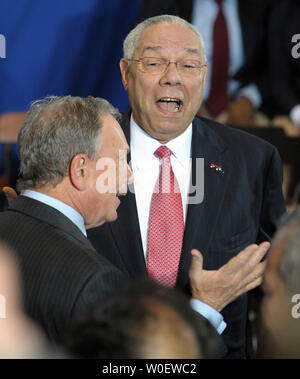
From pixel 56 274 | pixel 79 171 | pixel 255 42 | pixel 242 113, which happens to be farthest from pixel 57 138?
pixel 255 42

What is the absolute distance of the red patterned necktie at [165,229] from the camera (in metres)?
2.17

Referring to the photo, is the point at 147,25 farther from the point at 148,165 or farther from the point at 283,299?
the point at 283,299

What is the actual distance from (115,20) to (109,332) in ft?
13.0

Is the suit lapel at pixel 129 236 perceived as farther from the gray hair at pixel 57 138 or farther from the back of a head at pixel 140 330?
the back of a head at pixel 140 330

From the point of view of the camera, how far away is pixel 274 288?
116 cm

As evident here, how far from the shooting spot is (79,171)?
1670 millimetres

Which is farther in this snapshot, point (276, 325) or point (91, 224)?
point (91, 224)

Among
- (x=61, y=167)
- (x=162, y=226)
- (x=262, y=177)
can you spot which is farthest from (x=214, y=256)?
(x=61, y=167)

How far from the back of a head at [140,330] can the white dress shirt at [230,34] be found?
4332 millimetres

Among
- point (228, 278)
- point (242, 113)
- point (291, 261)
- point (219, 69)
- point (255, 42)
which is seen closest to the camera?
point (291, 261)

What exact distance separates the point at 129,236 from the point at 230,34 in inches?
136

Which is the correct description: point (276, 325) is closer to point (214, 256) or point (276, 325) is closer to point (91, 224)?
point (91, 224)

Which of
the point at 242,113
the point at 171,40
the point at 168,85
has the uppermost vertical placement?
the point at 171,40

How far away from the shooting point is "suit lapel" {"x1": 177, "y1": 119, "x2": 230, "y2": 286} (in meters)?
2.18
